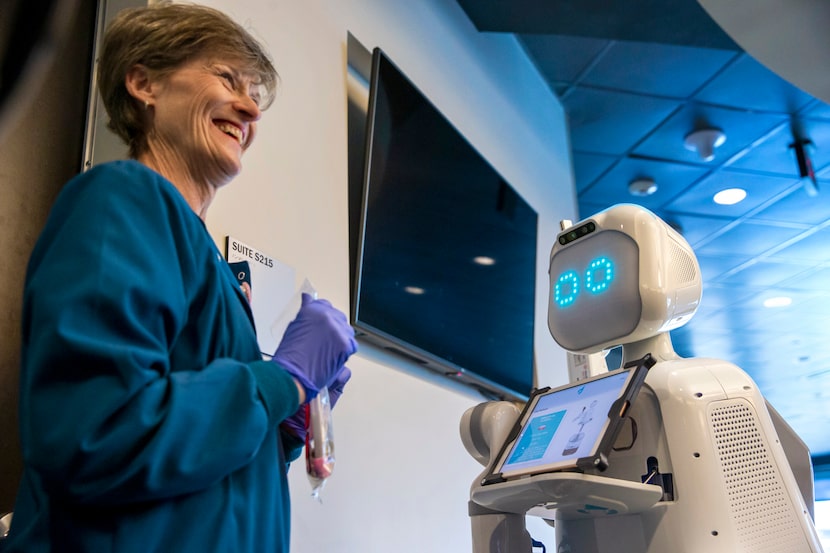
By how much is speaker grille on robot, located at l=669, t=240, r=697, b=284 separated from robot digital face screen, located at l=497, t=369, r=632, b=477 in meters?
0.27

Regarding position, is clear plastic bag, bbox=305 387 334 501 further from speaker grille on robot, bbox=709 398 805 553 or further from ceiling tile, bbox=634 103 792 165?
→ ceiling tile, bbox=634 103 792 165

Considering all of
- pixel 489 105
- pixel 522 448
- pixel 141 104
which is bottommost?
pixel 522 448

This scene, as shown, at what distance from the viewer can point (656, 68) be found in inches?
152

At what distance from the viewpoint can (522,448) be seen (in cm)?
150

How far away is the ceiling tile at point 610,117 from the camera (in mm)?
4109

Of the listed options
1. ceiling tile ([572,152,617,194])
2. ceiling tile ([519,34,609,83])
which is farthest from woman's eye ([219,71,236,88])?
ceiling tile ([572,152,617,194])

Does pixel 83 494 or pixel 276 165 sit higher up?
pixel 276 165

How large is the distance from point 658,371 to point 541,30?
7.70 feet

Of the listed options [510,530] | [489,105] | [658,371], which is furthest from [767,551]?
[489,105]

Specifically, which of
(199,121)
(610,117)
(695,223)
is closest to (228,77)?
(199,121)

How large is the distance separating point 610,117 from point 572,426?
3128 mm

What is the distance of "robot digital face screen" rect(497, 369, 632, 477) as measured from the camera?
1339 mm

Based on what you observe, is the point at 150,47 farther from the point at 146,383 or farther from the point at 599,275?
the point at 599,275

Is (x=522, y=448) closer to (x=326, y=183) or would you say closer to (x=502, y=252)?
(x=326, y=183)
